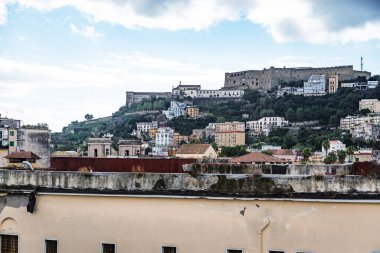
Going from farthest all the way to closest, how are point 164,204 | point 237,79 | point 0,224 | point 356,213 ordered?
point 237,79 → point 0,224 → point 164,204 → point 356,213

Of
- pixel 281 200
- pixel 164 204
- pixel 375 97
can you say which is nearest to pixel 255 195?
pixel 281 200

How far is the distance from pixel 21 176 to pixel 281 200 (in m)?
5.06

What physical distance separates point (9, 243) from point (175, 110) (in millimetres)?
149020

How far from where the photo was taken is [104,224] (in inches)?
410

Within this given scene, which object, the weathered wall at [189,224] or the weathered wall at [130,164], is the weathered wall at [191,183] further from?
the weathered wall at [130,164]

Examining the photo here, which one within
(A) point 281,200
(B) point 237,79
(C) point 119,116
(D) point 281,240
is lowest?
(D) point 281,240

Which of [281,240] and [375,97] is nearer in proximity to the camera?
[281,240]

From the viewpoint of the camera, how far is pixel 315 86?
150m

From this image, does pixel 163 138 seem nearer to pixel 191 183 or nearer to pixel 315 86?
pixel 315 86

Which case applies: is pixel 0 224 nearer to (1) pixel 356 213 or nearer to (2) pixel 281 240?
(2) pixel 281 240

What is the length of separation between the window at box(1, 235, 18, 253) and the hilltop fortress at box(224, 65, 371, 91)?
149647mm

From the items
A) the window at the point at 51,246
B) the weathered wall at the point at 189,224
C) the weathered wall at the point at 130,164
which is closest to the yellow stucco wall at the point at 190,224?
the weathered wall at the point at 189,224

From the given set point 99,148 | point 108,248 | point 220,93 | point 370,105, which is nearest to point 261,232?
point 108,248

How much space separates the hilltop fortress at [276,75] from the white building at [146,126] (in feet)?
102
